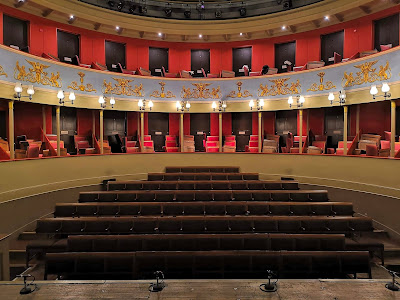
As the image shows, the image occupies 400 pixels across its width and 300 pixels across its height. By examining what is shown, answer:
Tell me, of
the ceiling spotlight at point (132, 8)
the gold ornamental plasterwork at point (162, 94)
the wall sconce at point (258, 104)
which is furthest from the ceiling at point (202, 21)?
the wall sconce at point (258, 104)

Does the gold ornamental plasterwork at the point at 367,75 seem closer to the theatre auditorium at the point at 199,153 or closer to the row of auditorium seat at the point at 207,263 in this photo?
the theatre auditorium at the point at 199,153

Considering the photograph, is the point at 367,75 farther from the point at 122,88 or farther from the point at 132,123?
the point at 132,123

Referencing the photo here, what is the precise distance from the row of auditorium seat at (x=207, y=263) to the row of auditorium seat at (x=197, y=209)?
1791mm

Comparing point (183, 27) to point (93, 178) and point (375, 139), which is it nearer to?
point (93, 178)

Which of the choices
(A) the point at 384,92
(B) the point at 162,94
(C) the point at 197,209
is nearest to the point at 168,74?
(B) the point at 162,94

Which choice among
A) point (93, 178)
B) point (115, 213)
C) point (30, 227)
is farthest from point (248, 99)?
point (30, 227)

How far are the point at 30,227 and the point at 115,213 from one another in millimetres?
2115

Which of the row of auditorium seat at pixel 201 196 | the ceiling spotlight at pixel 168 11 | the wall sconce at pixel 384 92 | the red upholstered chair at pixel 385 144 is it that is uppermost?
the ceiling spotlight at pixel 168 11

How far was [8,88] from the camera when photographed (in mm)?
6715

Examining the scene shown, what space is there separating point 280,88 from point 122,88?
4.99m

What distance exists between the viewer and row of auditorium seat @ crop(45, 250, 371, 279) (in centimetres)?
379

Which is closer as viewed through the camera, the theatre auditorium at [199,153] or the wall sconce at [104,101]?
the theatre auditorium at [199,153]

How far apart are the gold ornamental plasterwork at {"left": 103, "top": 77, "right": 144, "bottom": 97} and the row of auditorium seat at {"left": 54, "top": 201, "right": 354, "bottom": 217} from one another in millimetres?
4713

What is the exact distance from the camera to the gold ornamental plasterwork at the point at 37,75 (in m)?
A: 6.99
